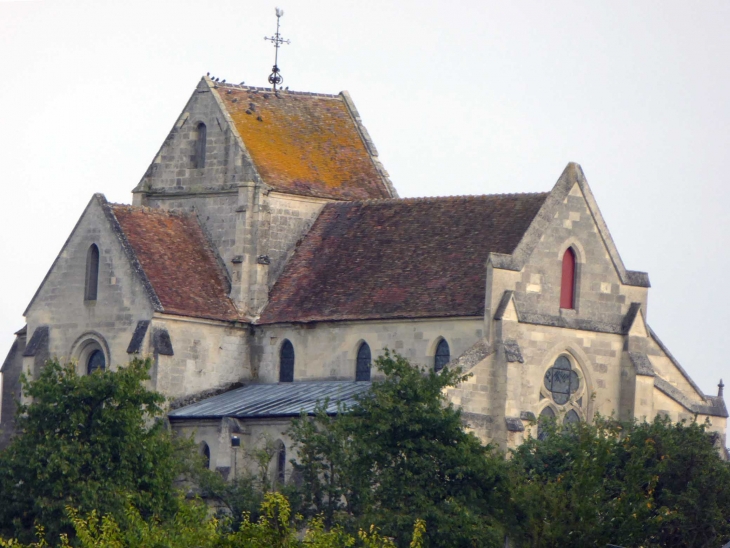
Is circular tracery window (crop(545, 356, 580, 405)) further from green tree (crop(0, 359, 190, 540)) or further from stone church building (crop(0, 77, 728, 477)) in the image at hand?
green tree (crop(0, 359, 190, 540))

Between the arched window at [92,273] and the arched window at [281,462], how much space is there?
919 centimetres

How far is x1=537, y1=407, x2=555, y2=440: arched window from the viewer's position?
70.7 metres

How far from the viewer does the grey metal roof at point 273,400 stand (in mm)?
73125

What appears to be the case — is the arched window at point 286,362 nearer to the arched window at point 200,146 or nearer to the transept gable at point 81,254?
the transept gable at point 81,254

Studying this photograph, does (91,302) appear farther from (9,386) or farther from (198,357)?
(9,386)

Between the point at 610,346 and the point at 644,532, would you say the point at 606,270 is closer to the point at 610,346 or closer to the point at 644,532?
the point at 610,346

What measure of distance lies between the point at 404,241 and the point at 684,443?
1384 cm

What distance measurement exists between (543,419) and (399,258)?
28.3 ft

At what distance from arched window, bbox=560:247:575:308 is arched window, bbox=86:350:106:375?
15.5m

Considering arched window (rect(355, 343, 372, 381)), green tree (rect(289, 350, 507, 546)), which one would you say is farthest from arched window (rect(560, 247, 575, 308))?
green tree (rect(289, 350, 507, 546))

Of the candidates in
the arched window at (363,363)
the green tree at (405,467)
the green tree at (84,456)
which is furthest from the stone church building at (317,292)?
the green tree at (405,467)

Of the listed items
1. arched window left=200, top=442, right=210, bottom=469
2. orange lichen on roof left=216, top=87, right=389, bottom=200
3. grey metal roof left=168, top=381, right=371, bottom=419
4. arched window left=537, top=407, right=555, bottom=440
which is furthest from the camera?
orange lichen on roof left=216, top=87, right=389, bottom=200

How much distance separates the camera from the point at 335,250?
7906 centimetres

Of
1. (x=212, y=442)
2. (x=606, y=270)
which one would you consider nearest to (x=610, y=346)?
(x=606, y=270)
